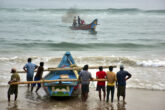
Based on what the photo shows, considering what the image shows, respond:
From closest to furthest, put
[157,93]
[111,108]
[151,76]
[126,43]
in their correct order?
[111,108] < [157,93] < [151,76] < [126,43]

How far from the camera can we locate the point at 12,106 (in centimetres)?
817

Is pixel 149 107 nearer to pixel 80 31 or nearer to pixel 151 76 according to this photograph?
pixel 151 76

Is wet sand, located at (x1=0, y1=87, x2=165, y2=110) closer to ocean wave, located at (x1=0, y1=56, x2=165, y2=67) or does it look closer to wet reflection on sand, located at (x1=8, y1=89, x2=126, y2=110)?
wet reflection on sand, located at (x1=8, y1=89, x2=126, y2=110)

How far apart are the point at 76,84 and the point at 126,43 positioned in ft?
67.0

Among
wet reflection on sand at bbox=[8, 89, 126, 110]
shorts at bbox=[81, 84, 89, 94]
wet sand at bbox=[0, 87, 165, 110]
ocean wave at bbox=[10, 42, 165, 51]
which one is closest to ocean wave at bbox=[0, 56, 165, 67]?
wet sand at bbox=[0, 87, 165, 110]

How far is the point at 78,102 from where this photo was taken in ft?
28.5

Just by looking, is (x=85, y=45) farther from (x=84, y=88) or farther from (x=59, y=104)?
(x=59, y=104)

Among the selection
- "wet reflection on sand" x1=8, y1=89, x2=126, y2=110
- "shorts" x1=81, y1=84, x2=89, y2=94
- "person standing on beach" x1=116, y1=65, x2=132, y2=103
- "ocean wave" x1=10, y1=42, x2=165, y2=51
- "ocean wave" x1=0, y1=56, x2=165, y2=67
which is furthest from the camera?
"ocean wave" x1=10, y1=42, x2=165, y2=51

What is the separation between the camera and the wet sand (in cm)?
815

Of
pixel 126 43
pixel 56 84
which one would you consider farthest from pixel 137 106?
pixel 126 43

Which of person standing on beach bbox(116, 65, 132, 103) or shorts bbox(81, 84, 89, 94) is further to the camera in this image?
shorts bbox(81, 84, 89, 94)

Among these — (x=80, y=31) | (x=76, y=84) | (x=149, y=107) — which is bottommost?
(x=149, y=107)

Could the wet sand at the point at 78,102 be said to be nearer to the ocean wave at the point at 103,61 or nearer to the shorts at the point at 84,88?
the shorts at the point at 84,88

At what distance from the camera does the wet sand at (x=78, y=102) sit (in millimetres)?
8148
